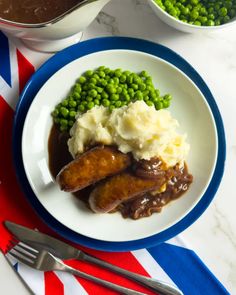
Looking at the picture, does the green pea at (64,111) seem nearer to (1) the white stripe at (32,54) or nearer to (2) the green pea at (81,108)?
(2) the green pea at (81,108)

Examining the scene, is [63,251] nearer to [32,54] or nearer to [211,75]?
[32,54]

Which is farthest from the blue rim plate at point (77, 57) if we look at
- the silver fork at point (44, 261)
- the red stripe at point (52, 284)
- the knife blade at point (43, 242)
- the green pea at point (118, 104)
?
the green pea at point (118, 104)

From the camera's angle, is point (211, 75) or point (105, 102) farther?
point (211, 75)

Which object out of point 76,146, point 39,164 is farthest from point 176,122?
point 39,164

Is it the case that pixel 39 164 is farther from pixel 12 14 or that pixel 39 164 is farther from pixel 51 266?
pixel 12 14

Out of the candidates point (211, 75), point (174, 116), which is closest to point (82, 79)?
point (174, 116)

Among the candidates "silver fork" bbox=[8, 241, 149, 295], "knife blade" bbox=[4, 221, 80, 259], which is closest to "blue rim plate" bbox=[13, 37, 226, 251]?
"knife blade" bbox=[4, 221, 80, 259]
